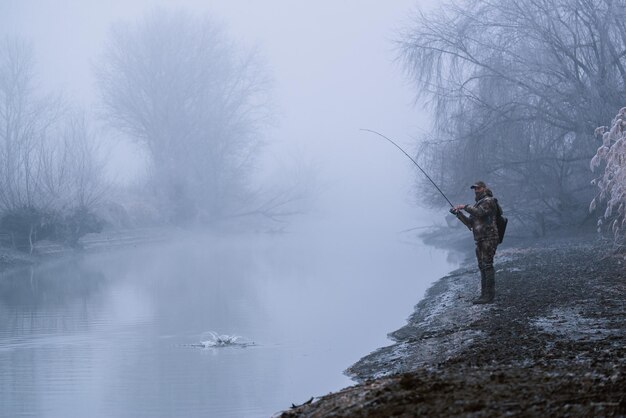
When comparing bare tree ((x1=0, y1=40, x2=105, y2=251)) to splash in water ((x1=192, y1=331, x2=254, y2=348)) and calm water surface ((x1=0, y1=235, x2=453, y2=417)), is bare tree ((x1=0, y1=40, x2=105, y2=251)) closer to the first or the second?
calm water surface ((x1=0, y1=235, x2=453, y2=417))

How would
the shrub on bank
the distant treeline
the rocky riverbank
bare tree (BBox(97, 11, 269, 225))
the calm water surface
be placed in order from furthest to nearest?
bare tree (BBox(97, 11, 269, 225)), the distant treeline, the shrub on bank, the calm water surface, the rocky riverbank

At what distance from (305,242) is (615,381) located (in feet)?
146

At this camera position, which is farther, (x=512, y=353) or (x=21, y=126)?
(x=21, y=126)

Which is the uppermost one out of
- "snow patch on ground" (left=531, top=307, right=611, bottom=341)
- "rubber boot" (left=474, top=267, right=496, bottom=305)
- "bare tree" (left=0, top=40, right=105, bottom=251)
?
"bare tree" (left=0, top=40, right=105, bottom=251)

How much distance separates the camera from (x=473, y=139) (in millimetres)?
28156

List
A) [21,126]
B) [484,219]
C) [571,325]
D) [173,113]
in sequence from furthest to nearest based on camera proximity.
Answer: [173,113], [21,126], [484,219], [571,325]

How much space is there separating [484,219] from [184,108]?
41.8m

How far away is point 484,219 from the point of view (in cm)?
1426

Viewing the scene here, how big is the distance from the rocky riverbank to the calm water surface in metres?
1.10

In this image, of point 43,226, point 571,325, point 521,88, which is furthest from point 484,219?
point 43,226

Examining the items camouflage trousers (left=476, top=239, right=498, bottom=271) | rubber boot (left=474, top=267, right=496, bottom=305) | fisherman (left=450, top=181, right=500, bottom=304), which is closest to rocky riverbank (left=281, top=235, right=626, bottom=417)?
rubber boot (left=474, top=267, right=496, bottom=305)

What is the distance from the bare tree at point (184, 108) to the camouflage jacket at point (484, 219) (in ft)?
133

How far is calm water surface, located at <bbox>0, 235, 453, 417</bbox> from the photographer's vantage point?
464 inches

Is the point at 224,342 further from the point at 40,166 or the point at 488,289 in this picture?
the point at 40,166
